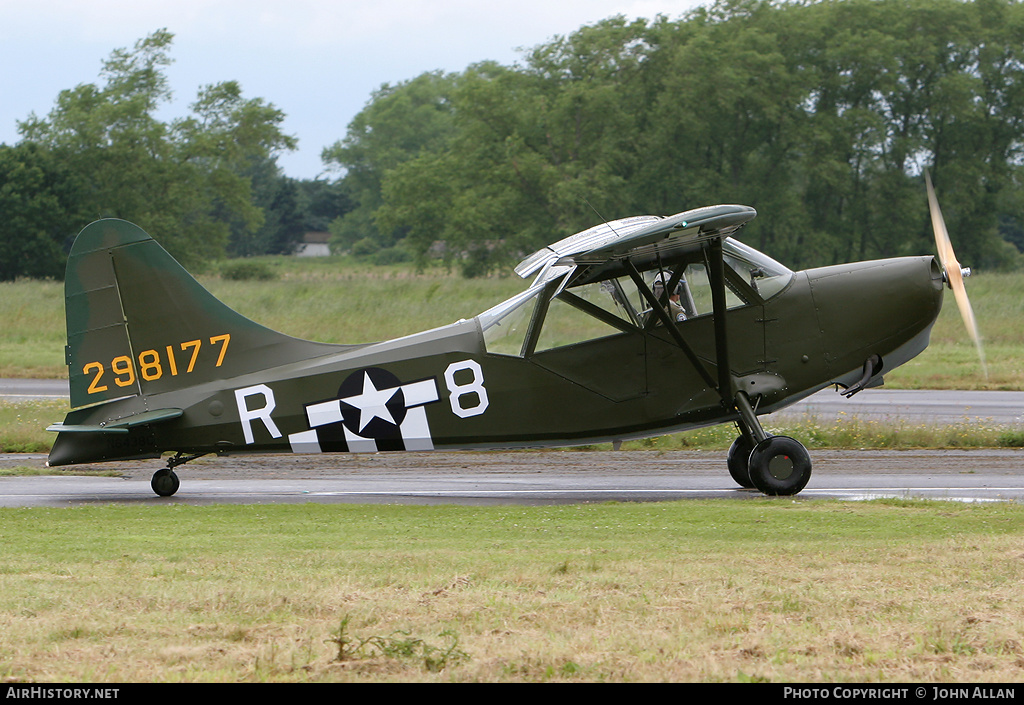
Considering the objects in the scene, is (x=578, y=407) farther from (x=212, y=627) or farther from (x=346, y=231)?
(x=346, y=231)

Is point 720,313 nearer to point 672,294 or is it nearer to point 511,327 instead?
point 672,294

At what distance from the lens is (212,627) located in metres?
5.83

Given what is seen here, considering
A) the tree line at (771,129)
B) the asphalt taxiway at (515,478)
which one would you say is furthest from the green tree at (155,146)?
the asphalt taxiway at (515,478)

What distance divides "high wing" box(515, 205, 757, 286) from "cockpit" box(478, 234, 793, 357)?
0.02m

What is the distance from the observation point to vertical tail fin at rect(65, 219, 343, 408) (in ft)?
39.5

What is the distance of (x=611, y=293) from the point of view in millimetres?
12141

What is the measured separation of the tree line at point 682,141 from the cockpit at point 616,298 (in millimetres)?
46204

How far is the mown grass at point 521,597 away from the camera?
5.12 metres

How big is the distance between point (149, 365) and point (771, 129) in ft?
175

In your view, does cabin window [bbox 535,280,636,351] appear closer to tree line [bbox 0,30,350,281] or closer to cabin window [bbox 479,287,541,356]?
cabin window [bbox 479,287,541,356]

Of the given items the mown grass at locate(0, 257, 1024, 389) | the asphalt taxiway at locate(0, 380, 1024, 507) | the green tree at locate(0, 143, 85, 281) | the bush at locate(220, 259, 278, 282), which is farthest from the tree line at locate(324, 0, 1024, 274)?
the asphalt taxiway at locate(0, 380, 1024, 507)

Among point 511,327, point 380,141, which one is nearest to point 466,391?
point 511,327

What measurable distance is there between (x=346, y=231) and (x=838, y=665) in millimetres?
139423

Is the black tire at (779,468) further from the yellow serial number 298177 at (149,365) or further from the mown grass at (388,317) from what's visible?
the mown grass at (388,317)
